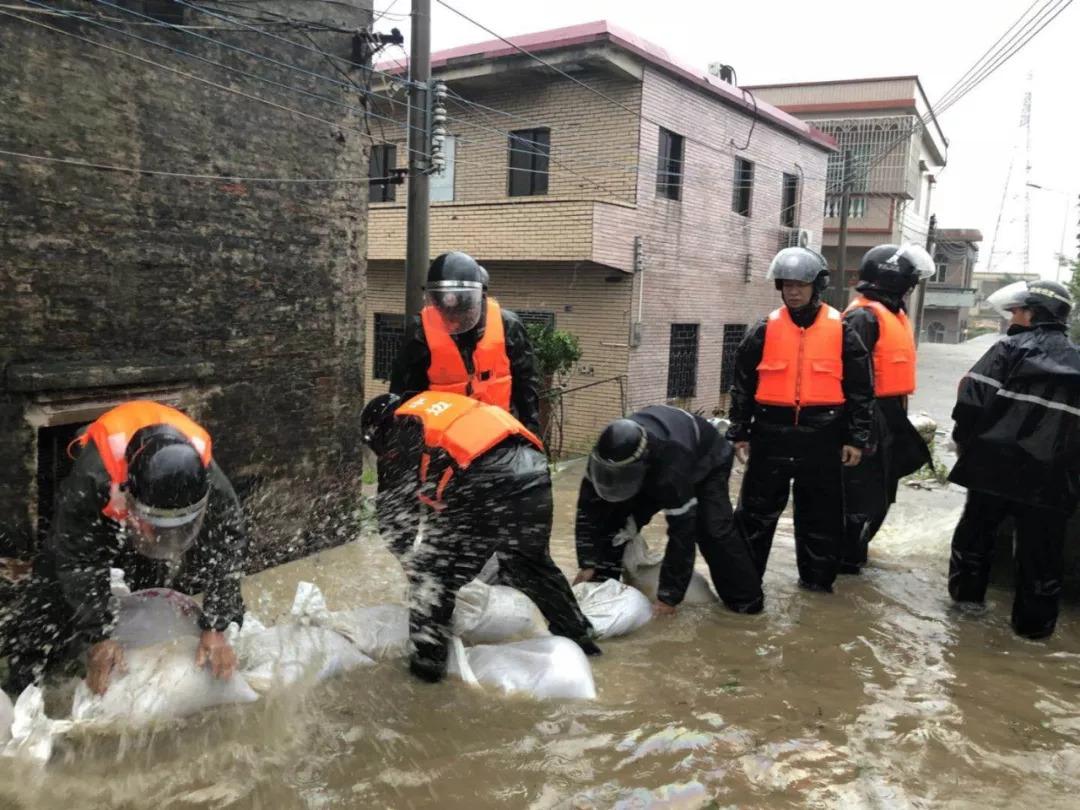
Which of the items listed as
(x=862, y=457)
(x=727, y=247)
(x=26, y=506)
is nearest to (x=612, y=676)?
(x=862, y=457)

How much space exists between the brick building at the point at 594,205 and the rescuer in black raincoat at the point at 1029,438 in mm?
6983

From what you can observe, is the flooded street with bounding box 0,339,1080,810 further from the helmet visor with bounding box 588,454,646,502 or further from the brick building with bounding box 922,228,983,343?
the brick building with bounding box 922,228,983,343

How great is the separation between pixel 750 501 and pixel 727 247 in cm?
1040

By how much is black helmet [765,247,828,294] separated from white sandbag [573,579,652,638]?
1.73 metres

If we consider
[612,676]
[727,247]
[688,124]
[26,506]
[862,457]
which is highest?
[688,124]

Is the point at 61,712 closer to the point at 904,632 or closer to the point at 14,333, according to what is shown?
the point at 14,333

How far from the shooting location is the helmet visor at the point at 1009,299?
407cm

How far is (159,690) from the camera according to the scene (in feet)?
9.11

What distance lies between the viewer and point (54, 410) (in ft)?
15.1

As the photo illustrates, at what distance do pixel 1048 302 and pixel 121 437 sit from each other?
4105 millimetres

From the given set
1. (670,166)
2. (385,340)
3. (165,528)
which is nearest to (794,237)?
(670,166)

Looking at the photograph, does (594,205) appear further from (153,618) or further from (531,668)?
(153,618)

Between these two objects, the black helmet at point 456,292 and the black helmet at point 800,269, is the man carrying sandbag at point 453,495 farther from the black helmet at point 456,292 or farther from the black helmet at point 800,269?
the black helmet at point 800,269

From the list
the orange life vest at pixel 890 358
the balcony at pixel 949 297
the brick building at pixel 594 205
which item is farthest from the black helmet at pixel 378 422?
the balcony at pixel 949 297
